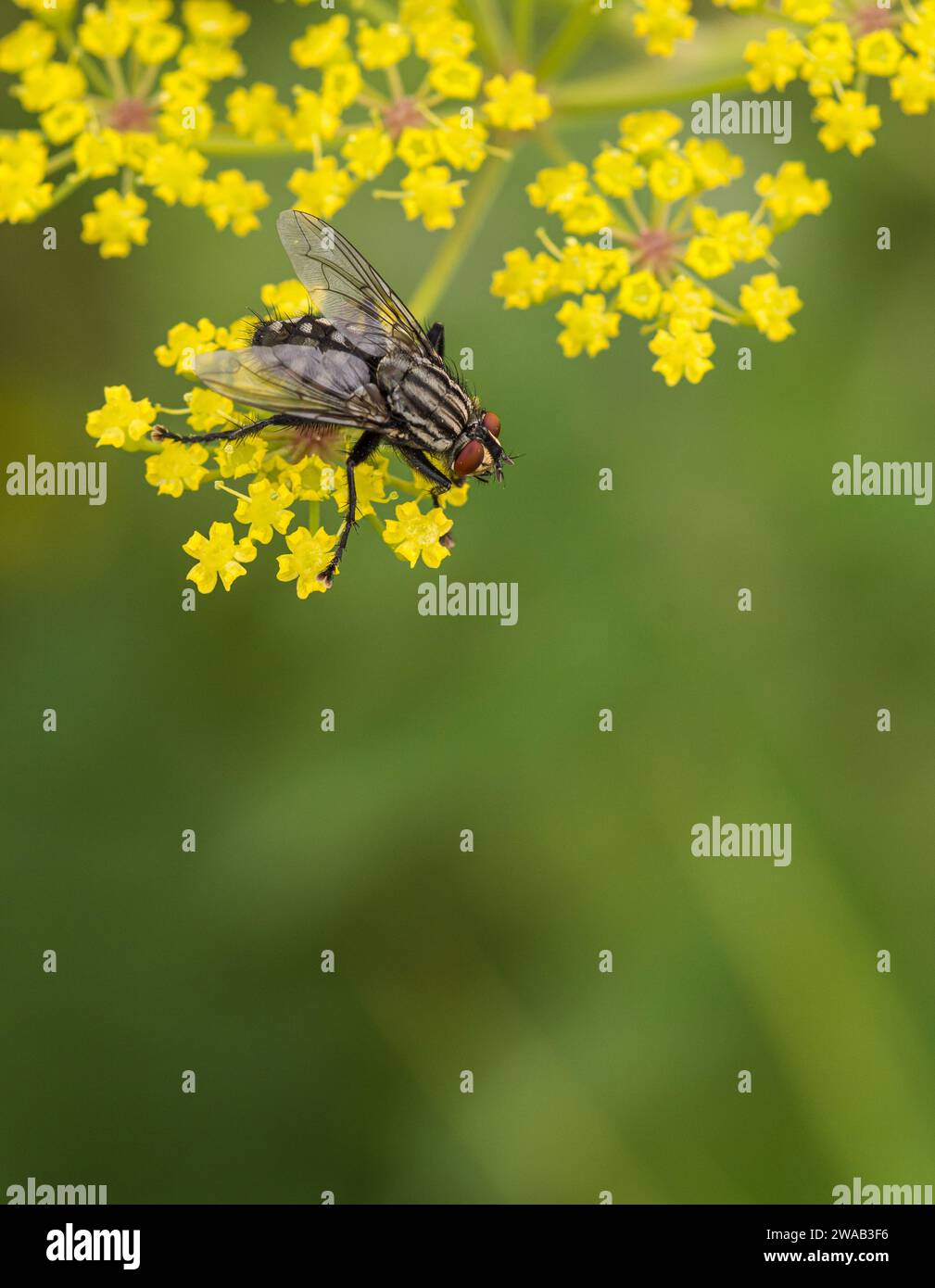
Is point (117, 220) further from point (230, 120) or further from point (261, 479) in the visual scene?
point (261, 479)

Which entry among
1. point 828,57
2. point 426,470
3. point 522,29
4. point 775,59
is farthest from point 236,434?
point 828,57

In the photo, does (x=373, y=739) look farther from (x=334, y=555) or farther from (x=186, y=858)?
(x=334, y=555)

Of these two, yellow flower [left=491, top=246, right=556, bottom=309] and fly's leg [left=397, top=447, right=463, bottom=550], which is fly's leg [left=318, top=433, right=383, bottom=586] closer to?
fly's leg [left=397, top=447, right=463, bottom=550]

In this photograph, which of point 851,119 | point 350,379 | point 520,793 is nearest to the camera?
point 350,379

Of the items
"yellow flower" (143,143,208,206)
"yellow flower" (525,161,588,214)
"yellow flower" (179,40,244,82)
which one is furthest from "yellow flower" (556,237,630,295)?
"yellow flower" (179,40,244,82)

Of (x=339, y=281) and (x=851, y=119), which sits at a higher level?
(x=851, y=119)
